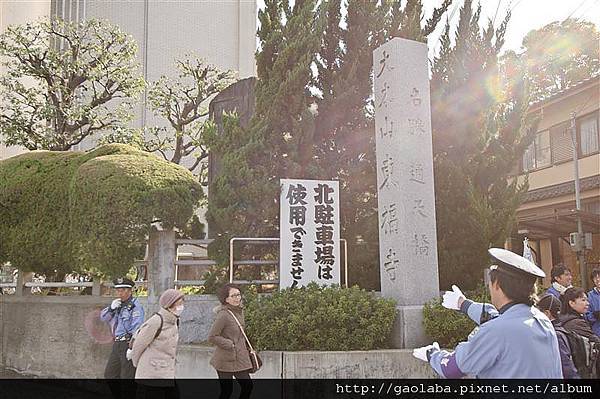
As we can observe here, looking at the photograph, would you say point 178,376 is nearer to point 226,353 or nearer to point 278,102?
point 226,353

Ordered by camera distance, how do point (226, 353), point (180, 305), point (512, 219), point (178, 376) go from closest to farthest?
point (180, 305), point (226, 353), point (178, 376), point (512, 219)

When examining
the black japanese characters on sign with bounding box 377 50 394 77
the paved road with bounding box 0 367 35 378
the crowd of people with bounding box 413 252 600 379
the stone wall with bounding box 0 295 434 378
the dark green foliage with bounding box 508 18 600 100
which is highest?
the dark green foliage with bounding box 508 18 600 100

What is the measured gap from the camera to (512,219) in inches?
404

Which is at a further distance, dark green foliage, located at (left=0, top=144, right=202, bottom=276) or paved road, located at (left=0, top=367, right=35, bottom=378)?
paved road, located at (left=0, top=367, right=35, bottom=378)

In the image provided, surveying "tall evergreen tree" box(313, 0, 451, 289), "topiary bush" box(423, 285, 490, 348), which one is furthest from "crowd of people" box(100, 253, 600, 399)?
"tall evergreen tree" box(313, 0, 451, 289)

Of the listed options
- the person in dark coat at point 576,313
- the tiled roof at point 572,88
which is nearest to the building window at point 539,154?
the tiled roof at point 572,88

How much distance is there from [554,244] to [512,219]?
843 cm

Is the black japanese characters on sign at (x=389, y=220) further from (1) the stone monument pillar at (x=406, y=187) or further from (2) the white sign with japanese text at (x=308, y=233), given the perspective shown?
(2) the white sign with japanese text at (x=308, y=233)

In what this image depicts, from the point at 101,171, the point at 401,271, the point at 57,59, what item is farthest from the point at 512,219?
the point at 57,59

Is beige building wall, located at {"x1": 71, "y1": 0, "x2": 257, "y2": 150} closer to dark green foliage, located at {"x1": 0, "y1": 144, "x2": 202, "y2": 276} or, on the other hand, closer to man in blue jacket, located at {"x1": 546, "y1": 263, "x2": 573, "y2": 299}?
dark green foliage, located at {"x1": 0, "y1": 144, "x2": 202, "y2": 276}

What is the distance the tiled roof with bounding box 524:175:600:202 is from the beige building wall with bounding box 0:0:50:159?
1708cm

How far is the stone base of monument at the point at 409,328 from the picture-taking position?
27.7 feet

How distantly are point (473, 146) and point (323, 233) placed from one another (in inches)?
137

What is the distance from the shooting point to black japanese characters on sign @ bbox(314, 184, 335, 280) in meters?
9.16
